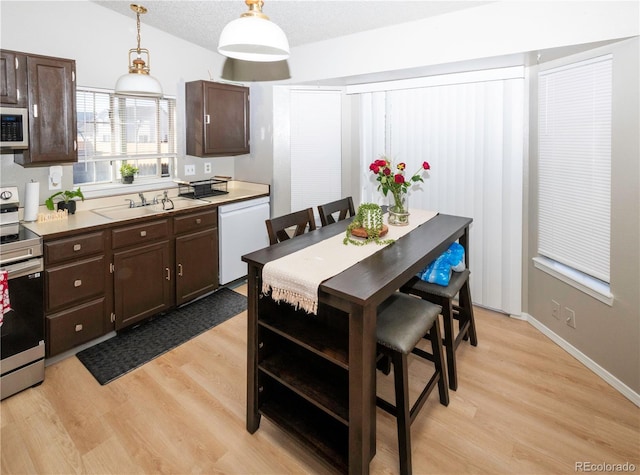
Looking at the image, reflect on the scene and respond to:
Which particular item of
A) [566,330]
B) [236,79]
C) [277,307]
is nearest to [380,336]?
[277,307]

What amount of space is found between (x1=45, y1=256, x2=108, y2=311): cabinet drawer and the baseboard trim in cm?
341

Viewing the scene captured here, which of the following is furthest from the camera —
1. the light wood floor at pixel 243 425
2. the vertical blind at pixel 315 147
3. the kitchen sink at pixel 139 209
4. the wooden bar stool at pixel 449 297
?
the vertical blind at pixel 315 147

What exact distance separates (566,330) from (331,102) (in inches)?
117

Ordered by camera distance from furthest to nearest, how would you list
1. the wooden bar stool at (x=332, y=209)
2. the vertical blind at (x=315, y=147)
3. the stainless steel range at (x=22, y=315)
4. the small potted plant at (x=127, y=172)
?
the vertical blind at (x=315, y=147)
the small potted plant at (x=127, y=172)
the wooden bar stool at (x=332, y=209)
the stainless steel range at (x=22, y=315)

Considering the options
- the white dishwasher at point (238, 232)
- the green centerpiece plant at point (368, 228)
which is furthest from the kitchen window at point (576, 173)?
the white dishwasher at point (238, 232)

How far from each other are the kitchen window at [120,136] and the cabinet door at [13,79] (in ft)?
2.22

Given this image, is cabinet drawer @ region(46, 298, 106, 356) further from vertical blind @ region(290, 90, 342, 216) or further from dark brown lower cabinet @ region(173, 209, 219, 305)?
vertical blind @ region(290, 90, 342, 216)

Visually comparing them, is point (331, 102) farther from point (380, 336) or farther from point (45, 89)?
point (380, 336)

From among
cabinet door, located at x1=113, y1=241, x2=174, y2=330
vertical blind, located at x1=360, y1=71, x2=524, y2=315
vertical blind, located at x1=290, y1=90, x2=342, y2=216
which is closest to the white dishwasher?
vertical blind, located at x1=290, y1=90, x2=342, y2=216

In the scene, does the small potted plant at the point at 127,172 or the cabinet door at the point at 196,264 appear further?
the small potted plant at the point at 127,172

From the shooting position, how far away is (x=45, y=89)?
259 centimetres

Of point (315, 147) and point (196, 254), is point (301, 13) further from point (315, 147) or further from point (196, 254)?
point (196, 254)

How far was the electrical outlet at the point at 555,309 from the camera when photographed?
2.86m

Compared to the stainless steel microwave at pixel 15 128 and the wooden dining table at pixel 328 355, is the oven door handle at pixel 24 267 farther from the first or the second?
the wooden dining table at pixel 328 355
